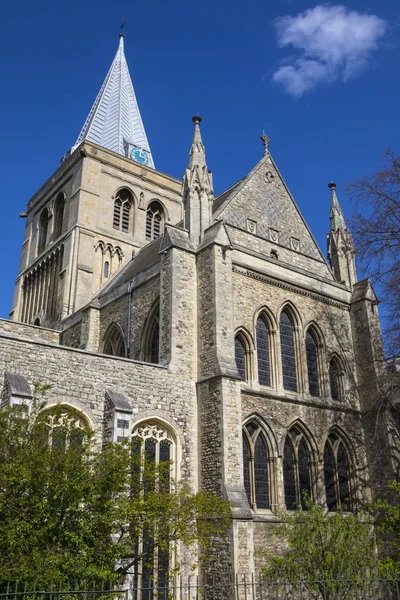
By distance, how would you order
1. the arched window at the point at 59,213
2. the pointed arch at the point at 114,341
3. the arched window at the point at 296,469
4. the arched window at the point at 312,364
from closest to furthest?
the arched window at the point at 296,469
the arched window at the point at 312,364
the pointed arch at the point at 114,341
the arched window at the point at 59,213

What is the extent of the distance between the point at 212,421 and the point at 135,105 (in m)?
32.1

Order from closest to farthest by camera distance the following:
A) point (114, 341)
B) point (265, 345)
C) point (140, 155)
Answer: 1. point (265, 345)
2. point (114, 341)
3. point (140, 155)

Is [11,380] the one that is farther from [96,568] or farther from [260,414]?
[260,414]

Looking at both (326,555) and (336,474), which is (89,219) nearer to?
(336,474)

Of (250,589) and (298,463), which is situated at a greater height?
(298,463)

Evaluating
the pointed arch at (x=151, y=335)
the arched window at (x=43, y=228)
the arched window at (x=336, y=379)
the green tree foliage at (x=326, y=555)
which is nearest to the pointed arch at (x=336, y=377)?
the arched window at (x=336, y=379)

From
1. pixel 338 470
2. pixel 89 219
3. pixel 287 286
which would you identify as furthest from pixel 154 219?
pixel 338 470

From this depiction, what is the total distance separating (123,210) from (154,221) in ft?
7.60

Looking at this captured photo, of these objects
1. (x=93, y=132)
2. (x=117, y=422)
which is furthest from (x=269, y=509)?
(x=93, y=132)

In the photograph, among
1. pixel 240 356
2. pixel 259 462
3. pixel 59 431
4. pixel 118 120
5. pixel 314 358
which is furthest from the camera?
pixel 118 120

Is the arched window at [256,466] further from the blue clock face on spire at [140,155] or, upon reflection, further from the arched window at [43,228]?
the blue clock face on spire at [140,155]

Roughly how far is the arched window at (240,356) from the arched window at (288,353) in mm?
1891

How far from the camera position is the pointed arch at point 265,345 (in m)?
20.1

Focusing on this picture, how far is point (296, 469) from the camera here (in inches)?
763
